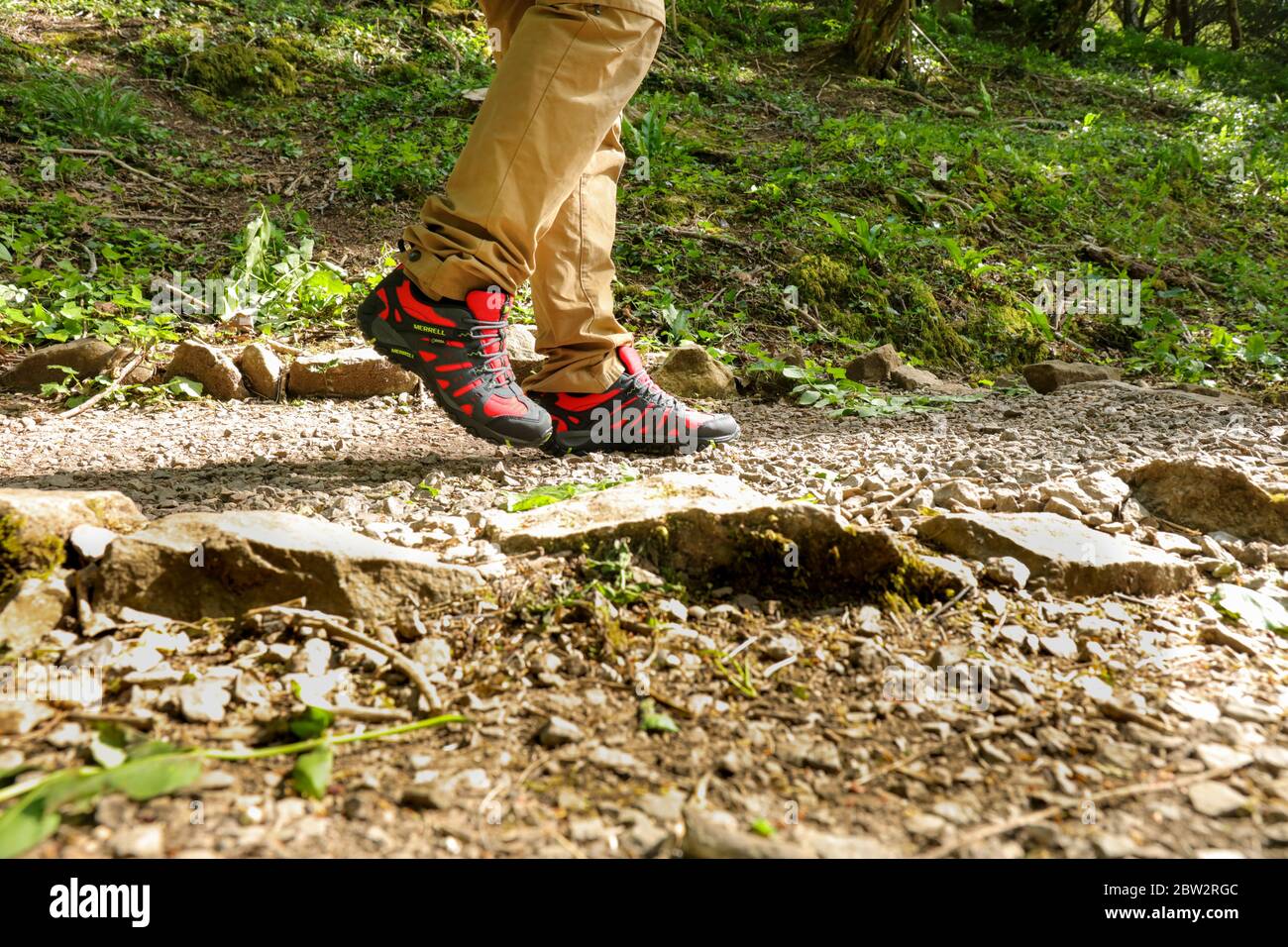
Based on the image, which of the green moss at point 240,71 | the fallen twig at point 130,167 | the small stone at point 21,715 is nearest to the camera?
the small stone at point 21,715

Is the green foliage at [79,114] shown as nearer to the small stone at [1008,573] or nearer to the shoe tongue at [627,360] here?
the shoe tongue at [627,360]

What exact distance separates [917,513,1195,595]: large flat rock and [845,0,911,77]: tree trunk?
25.6ft

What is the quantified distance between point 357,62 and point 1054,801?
6836mm

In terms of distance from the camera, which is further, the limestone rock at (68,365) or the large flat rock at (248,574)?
the limestone rock at (68,365)

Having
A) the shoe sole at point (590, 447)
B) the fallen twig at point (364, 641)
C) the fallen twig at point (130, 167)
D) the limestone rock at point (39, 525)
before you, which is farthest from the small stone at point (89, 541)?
the fallen twig at point (130, 167)

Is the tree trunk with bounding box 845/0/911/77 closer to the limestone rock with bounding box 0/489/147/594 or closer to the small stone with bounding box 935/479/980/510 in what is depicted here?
the small stone with bounding box 935/479/980/510

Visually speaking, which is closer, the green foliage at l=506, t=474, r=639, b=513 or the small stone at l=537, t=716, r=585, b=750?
the small stone at l=537, t=716, r=585, b=750

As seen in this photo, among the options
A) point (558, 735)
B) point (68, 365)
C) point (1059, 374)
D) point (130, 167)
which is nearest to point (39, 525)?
point (558, 735)

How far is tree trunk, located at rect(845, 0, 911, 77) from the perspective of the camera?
8094mm

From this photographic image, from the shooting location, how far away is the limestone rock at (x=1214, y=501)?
1846 millimetres

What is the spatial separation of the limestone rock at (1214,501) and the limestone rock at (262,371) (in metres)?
2.61

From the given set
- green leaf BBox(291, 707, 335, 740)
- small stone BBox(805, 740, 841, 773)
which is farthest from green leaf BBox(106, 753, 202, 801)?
small stone BBox(805, 740, 841, 773)
